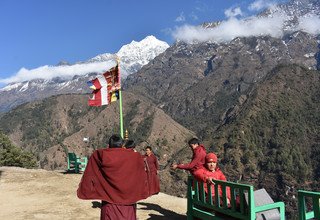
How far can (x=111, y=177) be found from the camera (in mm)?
5789

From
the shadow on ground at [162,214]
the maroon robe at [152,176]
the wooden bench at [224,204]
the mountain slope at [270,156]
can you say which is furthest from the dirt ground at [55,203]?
the mountain slope at [270,156]

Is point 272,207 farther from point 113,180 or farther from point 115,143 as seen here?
point 115,143

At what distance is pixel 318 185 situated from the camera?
158 m

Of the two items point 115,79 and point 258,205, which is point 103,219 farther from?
point 115,79

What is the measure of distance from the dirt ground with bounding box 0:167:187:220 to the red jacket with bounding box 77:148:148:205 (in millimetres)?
5309

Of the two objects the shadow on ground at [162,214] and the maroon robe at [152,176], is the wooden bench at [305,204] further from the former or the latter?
the shadow on ground at [162,214]

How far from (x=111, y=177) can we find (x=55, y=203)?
811 cm

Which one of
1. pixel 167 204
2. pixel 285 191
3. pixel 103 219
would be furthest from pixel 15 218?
pixel 285 191

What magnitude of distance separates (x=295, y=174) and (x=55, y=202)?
163m

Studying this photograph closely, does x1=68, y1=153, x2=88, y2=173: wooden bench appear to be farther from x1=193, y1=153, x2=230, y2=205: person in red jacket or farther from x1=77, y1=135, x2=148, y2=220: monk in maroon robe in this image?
x1=77, y1=135, x2=148, y2=220: monk in maroon robe

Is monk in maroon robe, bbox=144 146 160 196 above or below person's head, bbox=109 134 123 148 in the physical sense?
below

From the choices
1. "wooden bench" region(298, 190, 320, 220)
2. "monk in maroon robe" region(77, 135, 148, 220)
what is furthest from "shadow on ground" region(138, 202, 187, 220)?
"wooden bench" region(298, 190, 320, 220)

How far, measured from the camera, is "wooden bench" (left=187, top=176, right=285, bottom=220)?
620 cm

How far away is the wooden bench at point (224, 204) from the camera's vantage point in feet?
20.3
